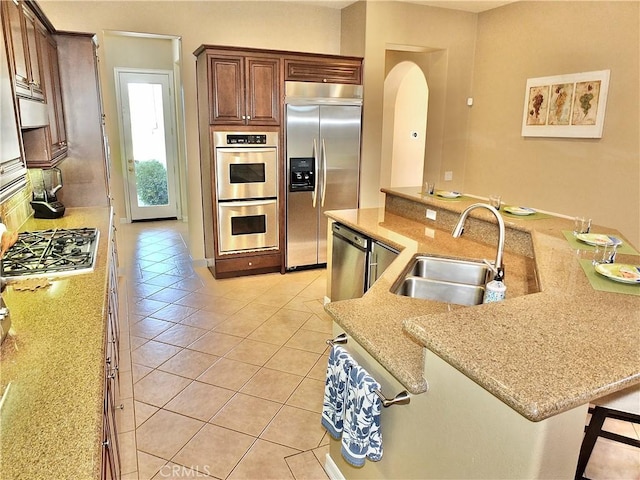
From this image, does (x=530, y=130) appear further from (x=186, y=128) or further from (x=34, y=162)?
(x=34, y=162)

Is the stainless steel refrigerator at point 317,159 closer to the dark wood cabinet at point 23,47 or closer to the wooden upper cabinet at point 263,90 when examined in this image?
the wooden upper cabinet at point 263,90

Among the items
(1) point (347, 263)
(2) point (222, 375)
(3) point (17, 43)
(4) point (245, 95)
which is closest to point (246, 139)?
(4) point (245, 95)

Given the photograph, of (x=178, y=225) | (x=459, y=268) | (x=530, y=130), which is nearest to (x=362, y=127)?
(x=530, y=130)

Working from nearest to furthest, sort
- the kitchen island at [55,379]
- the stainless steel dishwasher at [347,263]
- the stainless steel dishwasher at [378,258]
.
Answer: the kitchen island at [55,379] < the stainless steel dishwasher at [378,258] < the stainless steel dishwasher at [347,263]

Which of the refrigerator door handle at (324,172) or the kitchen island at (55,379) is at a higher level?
the refrigerator door handle at (324,172)

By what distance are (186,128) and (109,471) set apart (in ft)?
12.9

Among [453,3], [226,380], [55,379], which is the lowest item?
[226,380]

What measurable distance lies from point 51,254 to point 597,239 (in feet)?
9.51

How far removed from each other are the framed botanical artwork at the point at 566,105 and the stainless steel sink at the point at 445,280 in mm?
2651

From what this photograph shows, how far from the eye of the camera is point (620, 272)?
1.79m

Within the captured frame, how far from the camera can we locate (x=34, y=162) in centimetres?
275

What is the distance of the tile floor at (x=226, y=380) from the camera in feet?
7.25

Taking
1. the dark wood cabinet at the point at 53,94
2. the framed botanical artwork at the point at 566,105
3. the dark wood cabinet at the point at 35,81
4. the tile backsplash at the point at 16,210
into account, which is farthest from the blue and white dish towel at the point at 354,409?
the framed botanical artwork at the point at 566,105

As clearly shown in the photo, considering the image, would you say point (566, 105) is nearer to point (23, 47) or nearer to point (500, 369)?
point (500, 369)
